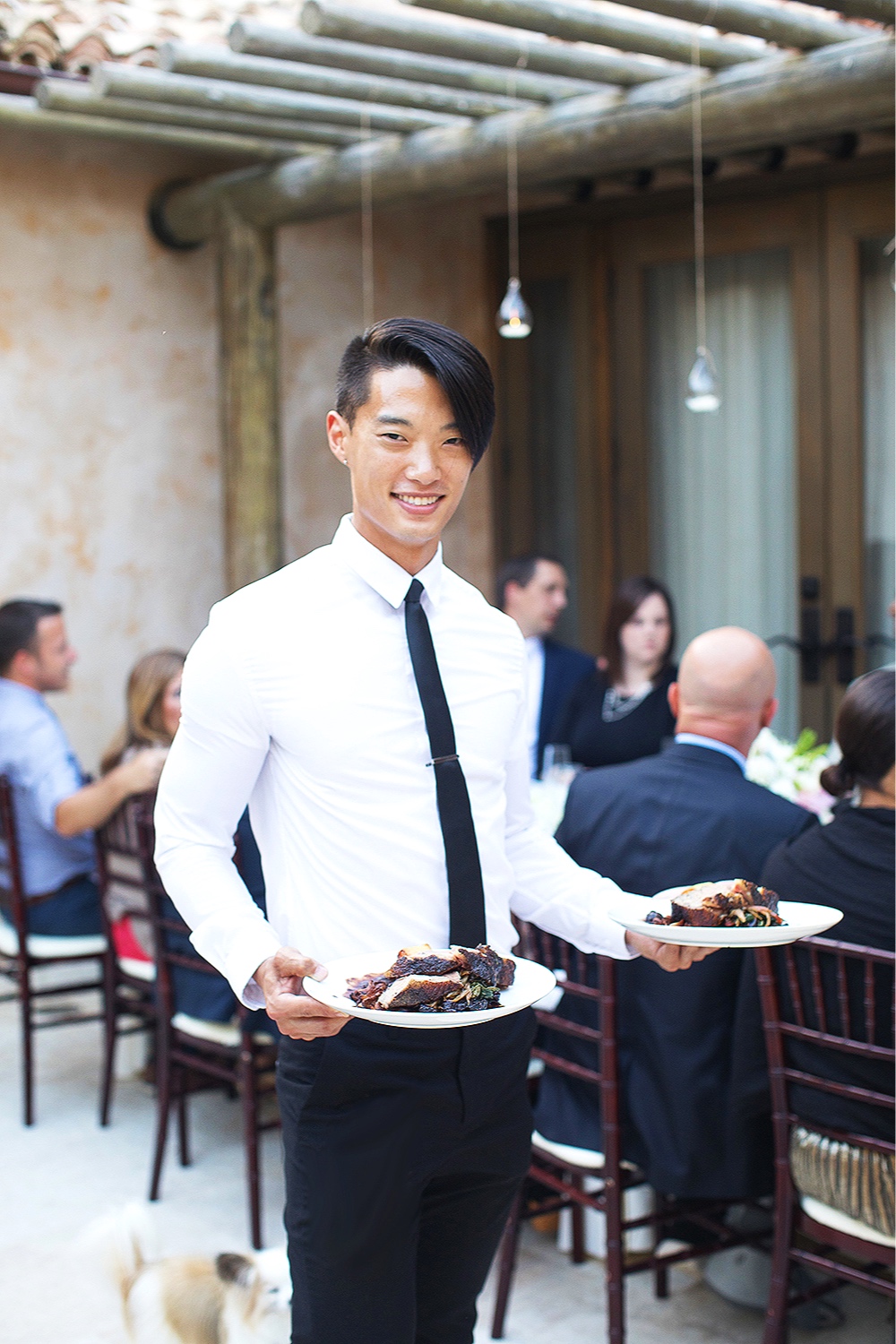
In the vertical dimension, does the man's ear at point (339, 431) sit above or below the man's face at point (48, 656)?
above

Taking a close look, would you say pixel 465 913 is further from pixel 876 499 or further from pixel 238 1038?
pixel 876 499

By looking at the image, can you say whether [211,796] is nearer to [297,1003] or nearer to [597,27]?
[297,1003]

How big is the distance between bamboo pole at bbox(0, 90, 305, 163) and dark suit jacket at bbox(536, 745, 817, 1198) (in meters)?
3.31

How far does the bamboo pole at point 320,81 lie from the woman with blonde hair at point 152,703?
68.1 inches

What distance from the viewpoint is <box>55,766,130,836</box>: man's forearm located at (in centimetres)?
404

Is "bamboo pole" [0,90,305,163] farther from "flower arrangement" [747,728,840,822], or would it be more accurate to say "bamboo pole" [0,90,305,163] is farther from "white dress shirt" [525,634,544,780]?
"flower arrangement" [747,728,840,822]

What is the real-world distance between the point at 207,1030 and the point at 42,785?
39.2 inches

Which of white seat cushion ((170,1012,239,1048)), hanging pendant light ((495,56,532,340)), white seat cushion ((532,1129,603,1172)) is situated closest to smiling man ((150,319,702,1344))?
white seat cushion ((532,1129,603,1172))

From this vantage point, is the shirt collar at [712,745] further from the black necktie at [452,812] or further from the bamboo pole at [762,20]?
the bamboo pole at [762,20]

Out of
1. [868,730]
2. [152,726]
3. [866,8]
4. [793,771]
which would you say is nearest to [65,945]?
[152,726]

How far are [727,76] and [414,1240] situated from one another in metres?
3.51

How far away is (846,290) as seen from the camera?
5691 mm

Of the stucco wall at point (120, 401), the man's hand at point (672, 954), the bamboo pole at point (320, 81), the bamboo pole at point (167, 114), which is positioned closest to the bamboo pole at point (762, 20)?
the bamboo pole at point (320, 81)

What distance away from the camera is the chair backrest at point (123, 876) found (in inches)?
158
